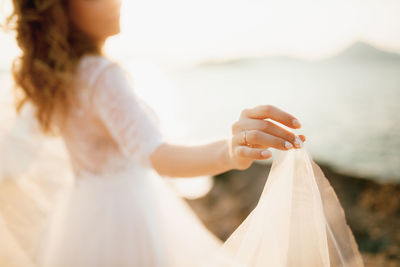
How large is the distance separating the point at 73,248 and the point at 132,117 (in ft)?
2.64

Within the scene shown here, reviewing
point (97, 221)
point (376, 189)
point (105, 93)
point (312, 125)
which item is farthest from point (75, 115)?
point (312, 125)

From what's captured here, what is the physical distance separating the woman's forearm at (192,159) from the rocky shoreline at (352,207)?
289 centimetres

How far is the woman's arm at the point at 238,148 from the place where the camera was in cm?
79

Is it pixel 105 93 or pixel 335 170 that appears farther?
pixel 335 170

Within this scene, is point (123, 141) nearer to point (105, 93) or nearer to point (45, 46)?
point (105, 93)

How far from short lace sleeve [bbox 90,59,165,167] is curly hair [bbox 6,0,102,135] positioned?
8.4 inches

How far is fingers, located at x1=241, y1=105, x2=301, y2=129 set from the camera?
0.78 meters

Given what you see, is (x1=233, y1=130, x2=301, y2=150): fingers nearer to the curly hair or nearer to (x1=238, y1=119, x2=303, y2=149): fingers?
(x1=238, y1=119, x2=303, y2=149): fingers

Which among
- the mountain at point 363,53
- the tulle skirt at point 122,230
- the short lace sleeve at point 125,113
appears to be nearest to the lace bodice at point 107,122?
the short lace sleeve at point 125,113

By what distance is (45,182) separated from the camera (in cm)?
199

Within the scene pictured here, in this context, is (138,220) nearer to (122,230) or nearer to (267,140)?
(122,230)

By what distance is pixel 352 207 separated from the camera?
3613 mm

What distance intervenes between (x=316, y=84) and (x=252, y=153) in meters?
7.91

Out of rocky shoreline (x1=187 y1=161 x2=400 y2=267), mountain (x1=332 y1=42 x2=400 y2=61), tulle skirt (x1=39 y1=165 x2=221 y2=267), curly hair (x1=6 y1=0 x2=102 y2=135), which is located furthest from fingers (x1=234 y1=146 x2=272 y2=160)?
mountain (x1=332 y1=42 x2=400 y2=61)
